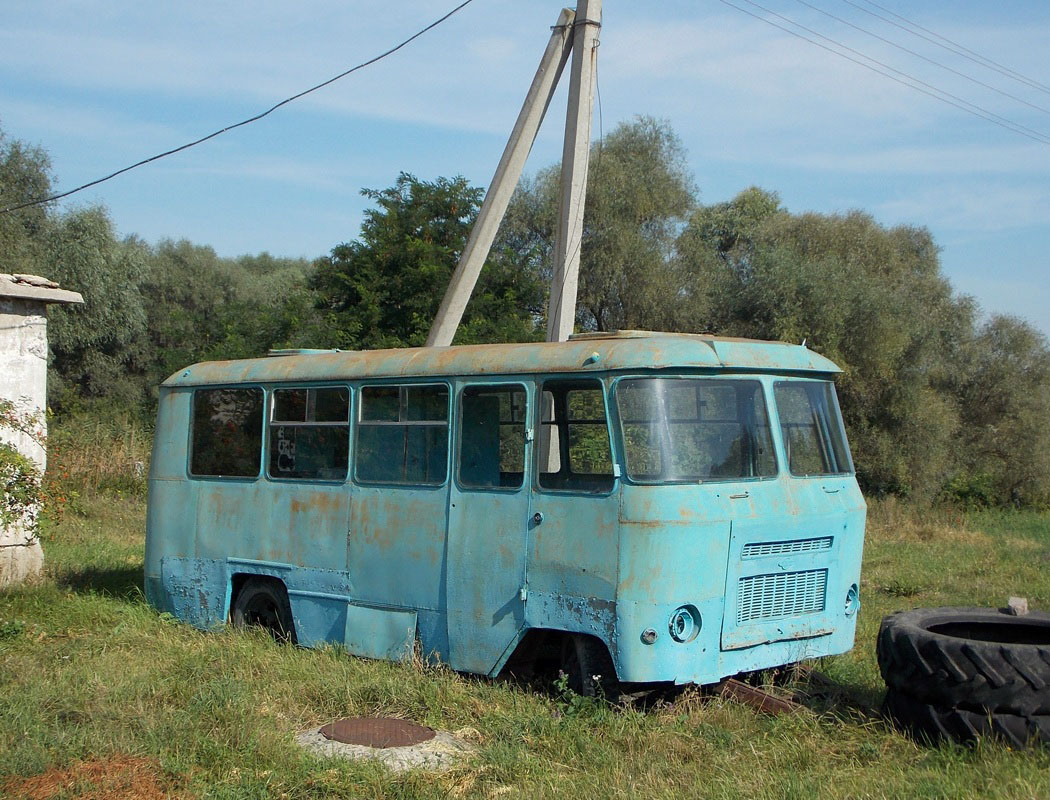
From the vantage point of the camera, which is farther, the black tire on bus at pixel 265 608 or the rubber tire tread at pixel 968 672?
the black tire on bus at pixel 265 608

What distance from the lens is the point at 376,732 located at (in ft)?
22.5

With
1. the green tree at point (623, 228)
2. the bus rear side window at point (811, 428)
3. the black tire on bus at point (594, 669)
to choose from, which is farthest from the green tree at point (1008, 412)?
the black tire on bus at point (594, 669)

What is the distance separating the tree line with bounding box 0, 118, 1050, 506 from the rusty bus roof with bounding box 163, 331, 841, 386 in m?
10.7

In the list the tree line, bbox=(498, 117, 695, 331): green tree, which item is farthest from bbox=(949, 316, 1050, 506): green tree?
bbox=(498, 117, 695, 331): green tree

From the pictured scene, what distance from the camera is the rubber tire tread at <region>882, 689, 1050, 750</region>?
5.79 meters

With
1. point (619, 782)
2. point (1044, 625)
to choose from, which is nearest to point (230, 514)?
point (619, 782)

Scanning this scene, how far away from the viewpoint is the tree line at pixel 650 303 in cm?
2288

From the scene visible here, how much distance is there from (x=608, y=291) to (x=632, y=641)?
26.1 metres

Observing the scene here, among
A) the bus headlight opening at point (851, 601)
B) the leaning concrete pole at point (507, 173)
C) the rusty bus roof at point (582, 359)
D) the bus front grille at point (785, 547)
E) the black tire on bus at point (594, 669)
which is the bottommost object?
the black tire on bus at point (594, 669)

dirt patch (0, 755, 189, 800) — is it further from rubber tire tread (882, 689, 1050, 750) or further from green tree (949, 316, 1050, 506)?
green tree (949, 316, 1050, 506)

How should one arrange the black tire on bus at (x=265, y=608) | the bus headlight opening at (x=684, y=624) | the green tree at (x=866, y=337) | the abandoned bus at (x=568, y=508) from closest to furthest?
the bus headlight opening at (x=684, y=624)
the abandoned bus at (x=568, y=508)
the black tire on bus at (x=265, y=608)
the green tree at (x=866, y=337)

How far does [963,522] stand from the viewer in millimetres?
21281

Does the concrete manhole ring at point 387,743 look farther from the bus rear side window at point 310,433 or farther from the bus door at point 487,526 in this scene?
the bus rear side window at point 310,433

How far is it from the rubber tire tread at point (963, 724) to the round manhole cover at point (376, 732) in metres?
2.85
